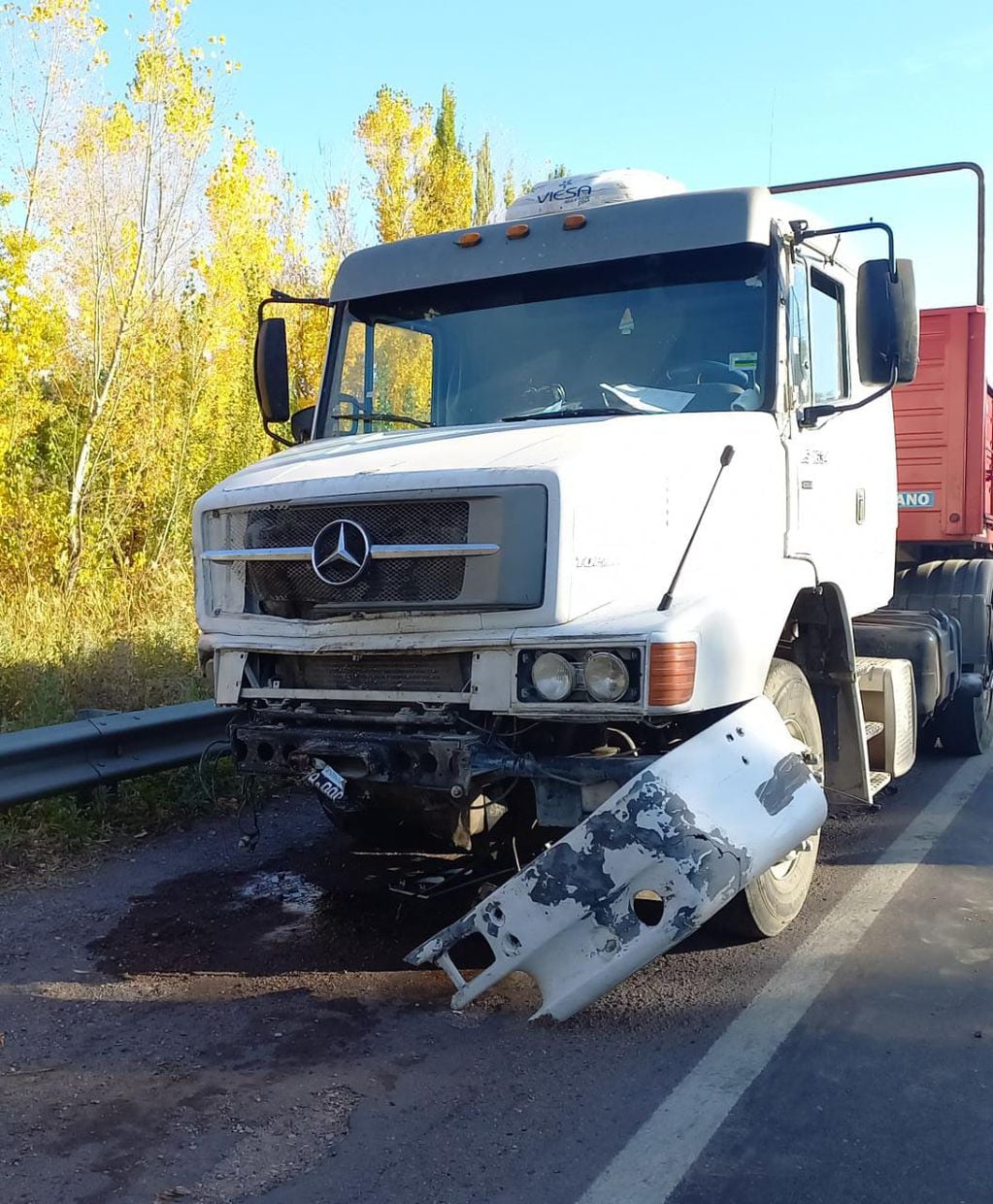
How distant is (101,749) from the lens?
5895mm

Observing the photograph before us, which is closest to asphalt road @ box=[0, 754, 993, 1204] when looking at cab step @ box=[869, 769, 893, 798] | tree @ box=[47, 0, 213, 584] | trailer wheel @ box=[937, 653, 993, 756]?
cab step @ box=[869, 769, 893, 798]

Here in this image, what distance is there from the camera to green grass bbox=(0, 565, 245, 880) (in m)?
5.70

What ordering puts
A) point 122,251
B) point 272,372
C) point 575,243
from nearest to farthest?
point 575,243, point 272,372, point 122,251

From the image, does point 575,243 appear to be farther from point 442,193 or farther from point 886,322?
point 442,193

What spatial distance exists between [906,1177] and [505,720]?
1.81m

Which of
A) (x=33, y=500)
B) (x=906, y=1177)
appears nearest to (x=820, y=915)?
(x=906, y=1177)

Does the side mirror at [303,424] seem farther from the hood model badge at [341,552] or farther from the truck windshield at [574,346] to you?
the hood model badge at [341,552]

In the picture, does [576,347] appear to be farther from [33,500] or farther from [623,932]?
[33,500]

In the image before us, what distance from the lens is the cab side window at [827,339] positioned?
5.17 m

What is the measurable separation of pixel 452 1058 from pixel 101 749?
3.04 m

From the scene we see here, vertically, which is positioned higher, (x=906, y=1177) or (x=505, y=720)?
(x=505, y=720)

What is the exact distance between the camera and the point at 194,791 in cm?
636

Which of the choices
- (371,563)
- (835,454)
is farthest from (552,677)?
(835,454)

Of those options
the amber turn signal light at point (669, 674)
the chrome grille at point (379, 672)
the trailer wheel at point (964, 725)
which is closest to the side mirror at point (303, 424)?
the chrome grille at point (379, 672)
